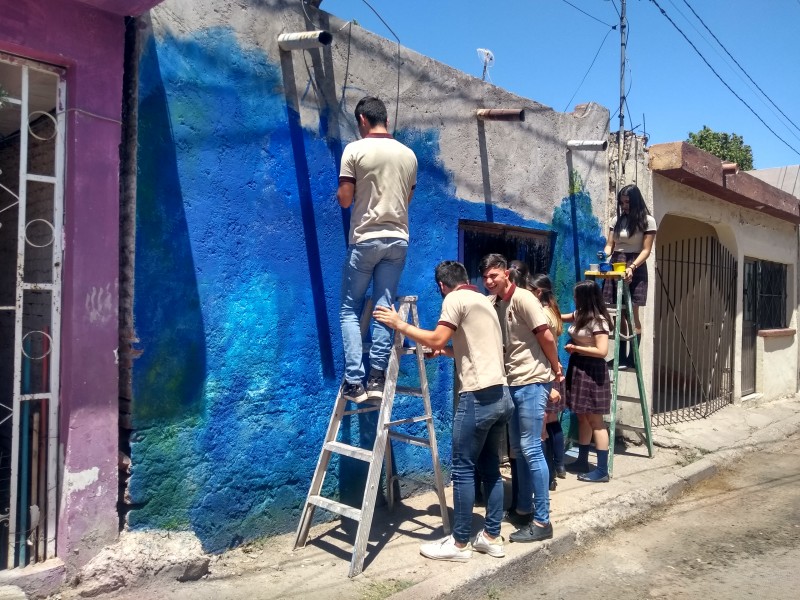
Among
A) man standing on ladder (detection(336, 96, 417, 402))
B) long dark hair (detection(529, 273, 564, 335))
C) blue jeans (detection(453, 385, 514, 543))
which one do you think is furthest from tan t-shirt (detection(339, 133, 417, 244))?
long dark hair (detection(529, 273, 564, 335))

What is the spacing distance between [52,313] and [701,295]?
8.60 m

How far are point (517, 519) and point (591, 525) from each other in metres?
0.55

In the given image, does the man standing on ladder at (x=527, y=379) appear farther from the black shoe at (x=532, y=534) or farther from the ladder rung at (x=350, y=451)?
the ladder rung at (x=350, y=451)

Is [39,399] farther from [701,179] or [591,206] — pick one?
[701,179]

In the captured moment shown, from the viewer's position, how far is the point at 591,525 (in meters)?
4.63

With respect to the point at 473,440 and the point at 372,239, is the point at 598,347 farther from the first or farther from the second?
the point at 372,239

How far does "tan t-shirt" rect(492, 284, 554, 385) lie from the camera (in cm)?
418

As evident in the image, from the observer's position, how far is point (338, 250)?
439cm

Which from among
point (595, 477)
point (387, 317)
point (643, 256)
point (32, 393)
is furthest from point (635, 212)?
point (32, 393)

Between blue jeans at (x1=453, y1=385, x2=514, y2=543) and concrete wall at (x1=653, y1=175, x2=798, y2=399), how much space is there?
4820 mm

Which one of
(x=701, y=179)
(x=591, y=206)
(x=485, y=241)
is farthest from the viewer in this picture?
(x=701, y=179)

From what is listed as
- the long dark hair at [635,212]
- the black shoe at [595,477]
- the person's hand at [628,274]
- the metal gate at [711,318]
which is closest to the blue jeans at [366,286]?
the black shoe at [595,477]

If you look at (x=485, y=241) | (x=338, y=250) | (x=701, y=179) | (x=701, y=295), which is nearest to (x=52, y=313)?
(x=338, y=250)

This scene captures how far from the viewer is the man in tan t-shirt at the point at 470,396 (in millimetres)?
3742
